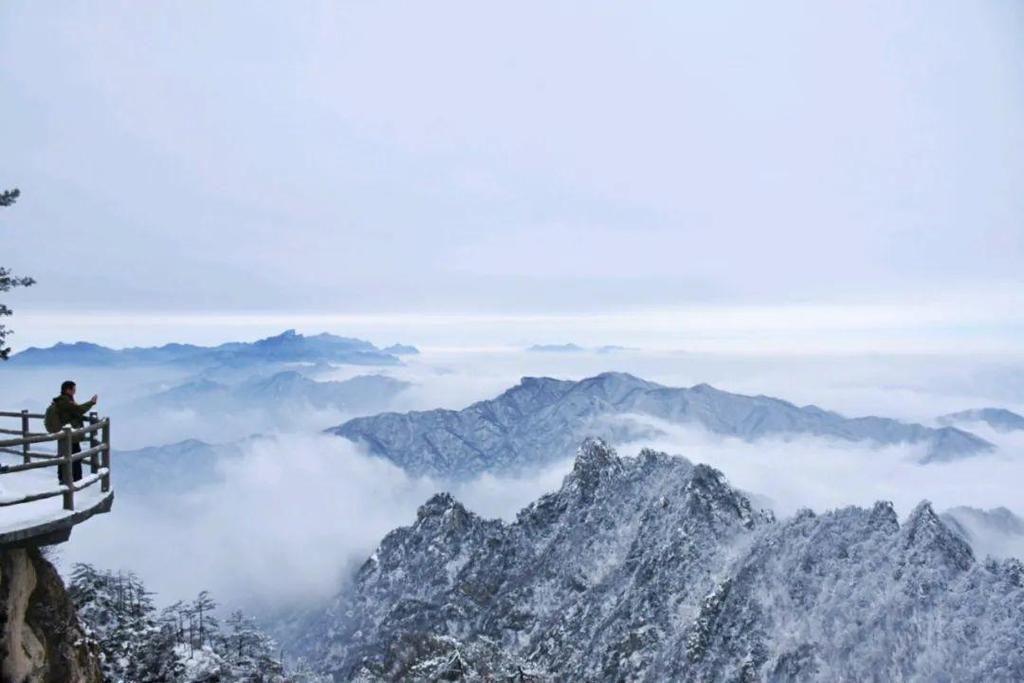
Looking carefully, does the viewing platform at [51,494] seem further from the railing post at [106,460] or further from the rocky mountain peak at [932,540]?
the rocky mountain peak at [932,540]

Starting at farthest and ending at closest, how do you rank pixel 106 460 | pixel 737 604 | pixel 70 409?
pixel 737 604 → pixel 106 460 → pixel 70 409

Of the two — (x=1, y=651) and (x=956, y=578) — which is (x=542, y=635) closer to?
(x=956, y=578)

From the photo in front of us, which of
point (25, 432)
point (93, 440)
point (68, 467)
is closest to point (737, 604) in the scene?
point (93, 440)

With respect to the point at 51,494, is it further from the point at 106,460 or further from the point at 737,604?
the point at 737,604

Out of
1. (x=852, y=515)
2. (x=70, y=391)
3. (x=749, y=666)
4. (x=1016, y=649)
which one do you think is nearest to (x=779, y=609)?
(x=749, y=666)

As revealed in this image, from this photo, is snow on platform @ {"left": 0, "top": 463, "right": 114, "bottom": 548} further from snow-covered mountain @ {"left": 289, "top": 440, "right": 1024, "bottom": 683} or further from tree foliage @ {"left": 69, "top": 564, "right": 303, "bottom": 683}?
snow-covered mountain @ {"left": 289, "top": 440, "right": 1024, "bottom": 683}

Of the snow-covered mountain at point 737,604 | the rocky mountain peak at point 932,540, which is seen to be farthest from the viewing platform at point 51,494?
the rocky mountain peak at point 932,540
